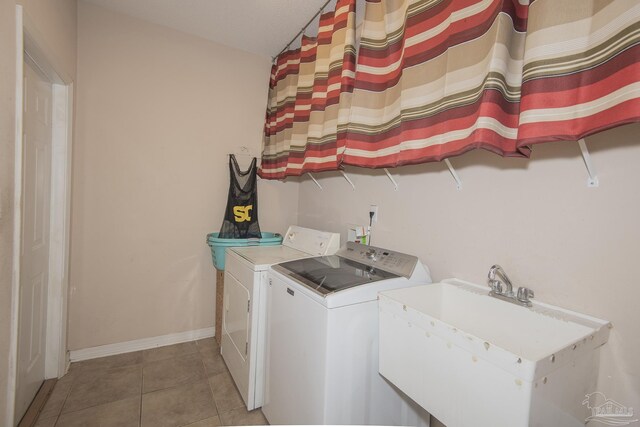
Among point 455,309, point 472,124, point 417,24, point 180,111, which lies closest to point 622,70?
point 472,124

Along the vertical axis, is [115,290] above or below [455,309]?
below

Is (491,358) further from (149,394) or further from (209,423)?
(149,394)

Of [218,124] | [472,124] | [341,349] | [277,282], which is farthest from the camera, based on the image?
[218,124]

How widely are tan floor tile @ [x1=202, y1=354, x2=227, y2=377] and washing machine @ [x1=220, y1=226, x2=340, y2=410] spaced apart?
0.23 feet

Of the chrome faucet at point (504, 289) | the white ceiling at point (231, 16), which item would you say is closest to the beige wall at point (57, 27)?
the white ceiling at point (231, 16)

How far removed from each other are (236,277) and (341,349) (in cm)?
104

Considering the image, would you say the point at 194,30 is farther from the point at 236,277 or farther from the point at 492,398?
the point at 492,398

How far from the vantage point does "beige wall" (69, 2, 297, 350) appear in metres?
2.24

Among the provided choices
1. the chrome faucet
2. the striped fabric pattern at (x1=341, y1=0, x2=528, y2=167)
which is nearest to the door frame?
the striped fabric pattern at (x1=341, y1=0, x2=528, y2=167)

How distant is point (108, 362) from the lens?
Result: 2279 mm

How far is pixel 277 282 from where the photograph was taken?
1668 millimetres

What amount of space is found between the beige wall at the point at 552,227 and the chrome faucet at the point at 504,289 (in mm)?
57

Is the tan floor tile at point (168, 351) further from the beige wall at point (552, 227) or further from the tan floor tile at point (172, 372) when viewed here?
the beige wall at point (552, 227)

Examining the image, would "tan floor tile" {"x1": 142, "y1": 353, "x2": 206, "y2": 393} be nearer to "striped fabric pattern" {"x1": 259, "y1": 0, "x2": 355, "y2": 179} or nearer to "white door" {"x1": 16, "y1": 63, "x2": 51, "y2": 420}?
"white door" {"x1": 16, "y1": 63, "x2": 51, "y2": 420}
